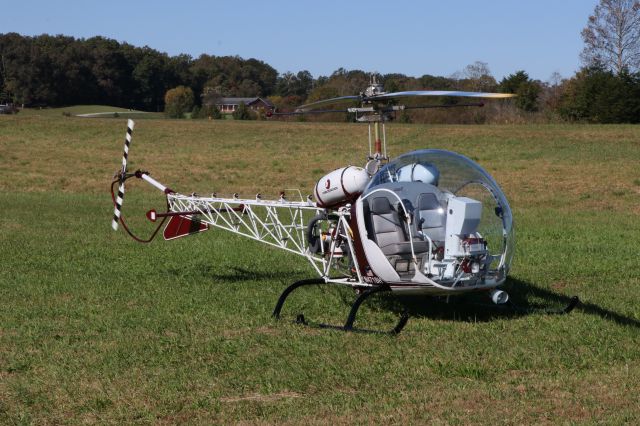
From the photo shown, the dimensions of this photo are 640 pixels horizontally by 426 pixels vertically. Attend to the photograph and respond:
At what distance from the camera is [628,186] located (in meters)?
27.6

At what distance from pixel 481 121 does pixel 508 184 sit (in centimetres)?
2586

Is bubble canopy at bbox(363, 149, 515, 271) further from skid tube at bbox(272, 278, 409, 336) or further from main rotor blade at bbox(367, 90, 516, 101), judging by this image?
skid tube at bbox(272, 278, 409, 336)

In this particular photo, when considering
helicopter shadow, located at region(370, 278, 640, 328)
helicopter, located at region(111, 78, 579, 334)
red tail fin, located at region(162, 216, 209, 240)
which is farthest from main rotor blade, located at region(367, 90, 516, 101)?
red tail fin, located at region(162, 216, 209, 240)

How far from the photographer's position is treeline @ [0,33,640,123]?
50812mm

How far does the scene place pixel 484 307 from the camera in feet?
33.9

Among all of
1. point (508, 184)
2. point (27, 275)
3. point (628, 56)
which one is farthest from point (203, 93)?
point (27, 275)

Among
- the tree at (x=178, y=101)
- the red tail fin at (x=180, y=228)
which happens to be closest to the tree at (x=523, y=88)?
the tree at (x=178, y=101)

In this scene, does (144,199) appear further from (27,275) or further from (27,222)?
(27,275)

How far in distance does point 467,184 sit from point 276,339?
258cm

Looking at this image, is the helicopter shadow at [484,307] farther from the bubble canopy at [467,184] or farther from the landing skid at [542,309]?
the bubble canopy at [467,184]

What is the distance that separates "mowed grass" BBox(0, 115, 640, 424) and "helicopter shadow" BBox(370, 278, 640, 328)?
0.04m

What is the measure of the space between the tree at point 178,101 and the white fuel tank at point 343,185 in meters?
58.4

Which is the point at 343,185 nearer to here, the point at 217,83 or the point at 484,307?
the point at 484,307

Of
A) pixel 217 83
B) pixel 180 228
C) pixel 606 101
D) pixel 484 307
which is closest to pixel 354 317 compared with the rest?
pixel 484 307
